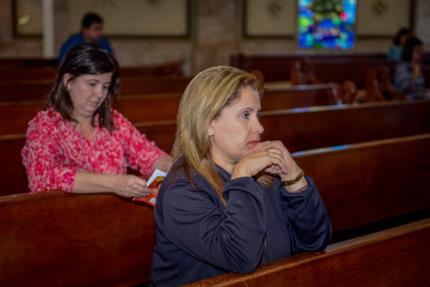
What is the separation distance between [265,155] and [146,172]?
1.18 m

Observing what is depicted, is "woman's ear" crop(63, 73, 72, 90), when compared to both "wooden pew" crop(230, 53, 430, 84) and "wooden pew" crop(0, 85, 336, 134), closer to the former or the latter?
"wooden pew" crop(0, 85, 336, 134)

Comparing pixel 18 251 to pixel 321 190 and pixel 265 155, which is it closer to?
pixel 265 155

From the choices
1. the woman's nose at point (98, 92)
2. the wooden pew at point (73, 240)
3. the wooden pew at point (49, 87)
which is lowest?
the wooden pew at point (73, 240)

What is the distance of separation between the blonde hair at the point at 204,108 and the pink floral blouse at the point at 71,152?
79 centimetres

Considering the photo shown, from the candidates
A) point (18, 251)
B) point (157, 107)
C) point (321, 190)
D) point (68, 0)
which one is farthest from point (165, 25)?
point (18, 251)

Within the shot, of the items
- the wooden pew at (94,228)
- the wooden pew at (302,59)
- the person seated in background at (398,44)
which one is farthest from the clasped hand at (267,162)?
the person seated in background at (398,44)

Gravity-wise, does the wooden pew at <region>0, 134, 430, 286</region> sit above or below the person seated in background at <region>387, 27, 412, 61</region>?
below

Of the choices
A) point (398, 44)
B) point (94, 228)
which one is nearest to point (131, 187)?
point (94, 228)

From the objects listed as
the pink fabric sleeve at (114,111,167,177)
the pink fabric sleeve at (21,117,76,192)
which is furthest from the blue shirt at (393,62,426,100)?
the pink fabric sleeve at (21,117,76,192)

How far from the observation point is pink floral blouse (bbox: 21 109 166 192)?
253cm

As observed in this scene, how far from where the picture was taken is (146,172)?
2.89m

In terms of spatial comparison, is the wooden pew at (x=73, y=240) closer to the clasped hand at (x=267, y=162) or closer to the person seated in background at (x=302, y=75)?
the clasped hand at (x=267, y=162)

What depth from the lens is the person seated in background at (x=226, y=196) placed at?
5.53 ft

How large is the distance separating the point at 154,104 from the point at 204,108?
10.2ft
